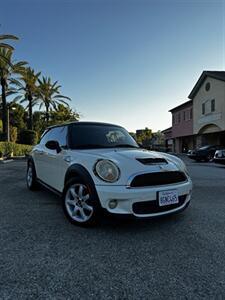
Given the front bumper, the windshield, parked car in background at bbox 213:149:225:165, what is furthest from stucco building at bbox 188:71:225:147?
the front bumper

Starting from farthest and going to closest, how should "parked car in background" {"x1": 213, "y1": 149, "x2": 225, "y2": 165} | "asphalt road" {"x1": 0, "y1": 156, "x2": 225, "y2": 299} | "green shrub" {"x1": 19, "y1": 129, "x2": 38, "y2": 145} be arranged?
1. "green shrub" {"x1": 19, "y1": 129, "x2": 38, "y2": 145}
2. "parked car in background" {"x1": 213, "y1": 149, "x2": 225, "y2": 165}
3. "asphalt road" {"x1": 0, "y1": 156, "x2": 225, "y2": 299}

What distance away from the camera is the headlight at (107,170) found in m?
3.16

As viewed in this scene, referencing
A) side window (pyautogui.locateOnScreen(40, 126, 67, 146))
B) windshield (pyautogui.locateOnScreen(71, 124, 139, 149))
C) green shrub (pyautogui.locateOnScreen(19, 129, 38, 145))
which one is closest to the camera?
windshield (pyautogui.locateOnScreen(71, 124, 139, 149))

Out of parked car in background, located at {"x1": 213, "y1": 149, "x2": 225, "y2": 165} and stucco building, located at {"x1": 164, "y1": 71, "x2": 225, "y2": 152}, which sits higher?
stucco building, located at {"x1": 164, "y1": 71, "x2": 225, "y2": 152}

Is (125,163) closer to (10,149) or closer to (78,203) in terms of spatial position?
(78,203)

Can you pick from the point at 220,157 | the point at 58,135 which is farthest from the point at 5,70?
the point at 58,135

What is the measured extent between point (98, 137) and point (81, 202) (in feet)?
4.71

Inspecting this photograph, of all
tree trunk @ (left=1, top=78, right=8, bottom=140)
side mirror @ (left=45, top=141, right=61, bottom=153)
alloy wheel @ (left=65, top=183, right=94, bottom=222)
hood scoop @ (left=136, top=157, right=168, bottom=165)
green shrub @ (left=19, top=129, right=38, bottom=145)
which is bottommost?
alloy wheel @ (left=65, top=183, right=94, bottom=222)

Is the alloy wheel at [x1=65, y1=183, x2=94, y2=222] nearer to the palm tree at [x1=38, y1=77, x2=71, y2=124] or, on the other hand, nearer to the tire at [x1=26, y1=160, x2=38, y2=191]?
the tire at [x1=26, y1=160, x2=38, y2=191]

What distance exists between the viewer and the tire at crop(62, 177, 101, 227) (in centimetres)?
322

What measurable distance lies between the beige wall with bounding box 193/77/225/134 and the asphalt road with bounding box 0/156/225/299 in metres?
21.4

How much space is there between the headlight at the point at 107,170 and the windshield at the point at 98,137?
0.93 meters

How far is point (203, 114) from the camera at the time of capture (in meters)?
26.2

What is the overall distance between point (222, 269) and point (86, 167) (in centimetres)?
201
